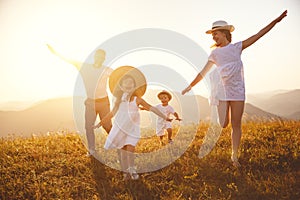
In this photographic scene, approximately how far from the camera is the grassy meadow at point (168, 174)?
5.60 m

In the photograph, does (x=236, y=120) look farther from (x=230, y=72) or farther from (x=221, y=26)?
(x=221, y=26)

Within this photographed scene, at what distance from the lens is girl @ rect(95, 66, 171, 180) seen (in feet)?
21.5

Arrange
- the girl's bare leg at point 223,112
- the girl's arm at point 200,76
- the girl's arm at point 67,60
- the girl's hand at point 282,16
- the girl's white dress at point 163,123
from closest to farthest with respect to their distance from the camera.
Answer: the girl's hand at point 282,16
the girl's bare leg at point 223,112
the girl's arm at point 200,76
the girl's arm at point 67,60
the girl's white dress at point 163,123

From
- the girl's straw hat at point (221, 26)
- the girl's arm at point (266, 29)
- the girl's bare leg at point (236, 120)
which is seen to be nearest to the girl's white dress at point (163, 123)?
the girl's bare leg at point (236, 120)

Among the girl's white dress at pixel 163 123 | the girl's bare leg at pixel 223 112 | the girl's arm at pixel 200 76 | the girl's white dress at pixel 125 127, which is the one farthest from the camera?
the girl's white dress at pixel 163 123

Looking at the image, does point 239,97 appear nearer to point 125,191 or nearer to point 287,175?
point 287,175

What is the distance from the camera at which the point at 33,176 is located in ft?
21.3

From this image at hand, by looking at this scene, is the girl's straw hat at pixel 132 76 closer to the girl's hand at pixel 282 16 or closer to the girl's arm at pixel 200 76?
the girl's arm at pixel 200 76

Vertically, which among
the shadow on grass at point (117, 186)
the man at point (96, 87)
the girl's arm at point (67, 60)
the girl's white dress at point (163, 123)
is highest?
the girl's arm at point (67, 60)

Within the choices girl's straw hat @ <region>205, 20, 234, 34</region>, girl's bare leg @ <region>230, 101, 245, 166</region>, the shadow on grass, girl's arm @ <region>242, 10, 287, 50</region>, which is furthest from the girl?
girl's arm @ <region>242, 10, 287, 50</region>

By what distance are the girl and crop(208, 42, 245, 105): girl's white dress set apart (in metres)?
1.45

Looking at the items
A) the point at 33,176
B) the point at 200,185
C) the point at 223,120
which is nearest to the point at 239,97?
the point at 223,120

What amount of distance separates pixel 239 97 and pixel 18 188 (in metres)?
4.44

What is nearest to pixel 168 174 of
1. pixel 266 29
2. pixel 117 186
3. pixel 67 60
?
pixel 117 186
